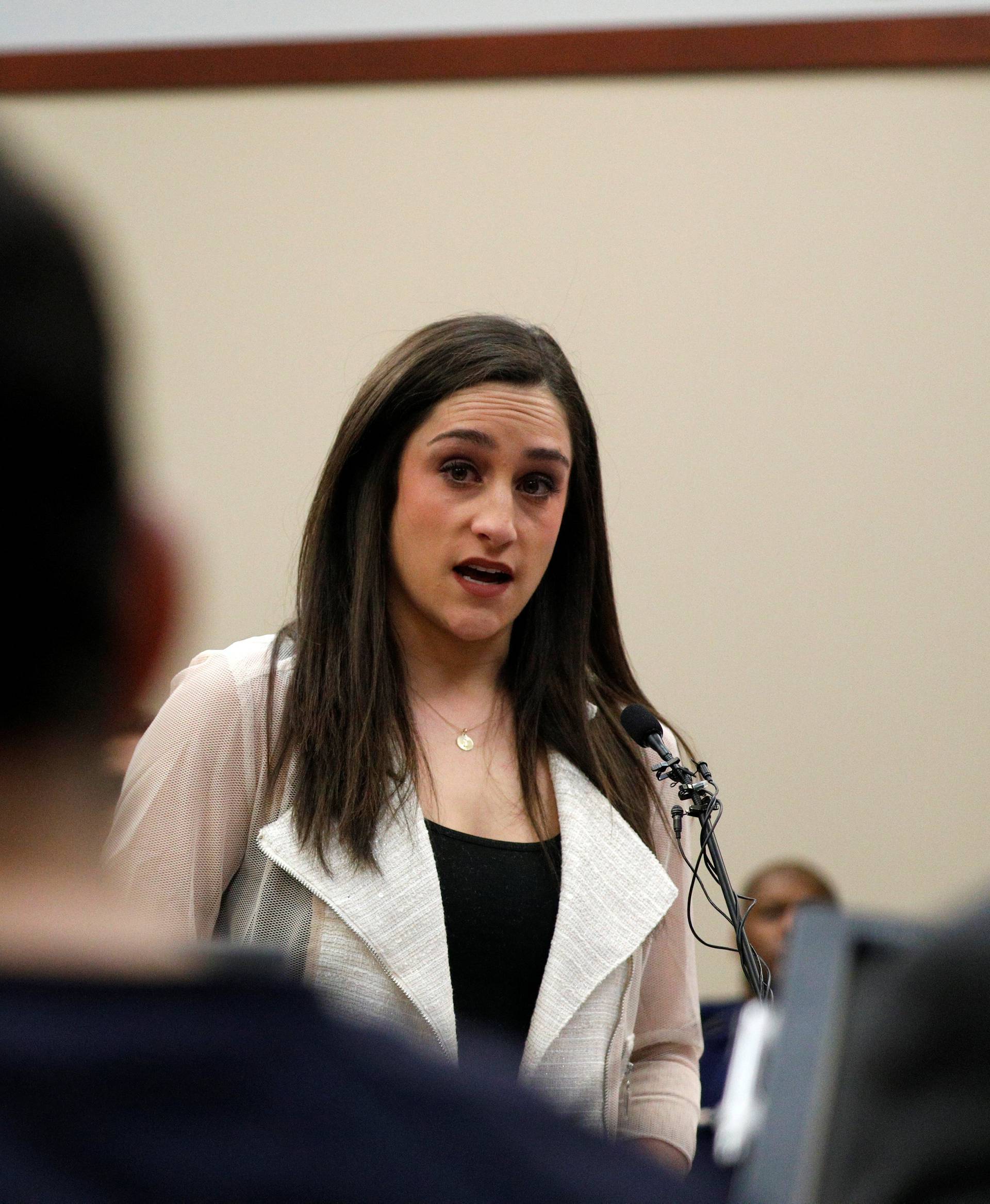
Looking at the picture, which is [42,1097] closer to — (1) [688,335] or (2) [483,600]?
(2) [483,600]

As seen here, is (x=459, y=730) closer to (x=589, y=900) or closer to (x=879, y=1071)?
(x=589, y=900)

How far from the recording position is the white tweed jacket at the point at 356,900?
1627mm

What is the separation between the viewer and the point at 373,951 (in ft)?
5.36

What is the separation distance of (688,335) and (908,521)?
0.82 metres

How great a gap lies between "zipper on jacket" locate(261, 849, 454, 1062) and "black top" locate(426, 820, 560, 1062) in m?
0.05

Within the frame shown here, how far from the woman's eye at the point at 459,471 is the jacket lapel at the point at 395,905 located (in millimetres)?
467

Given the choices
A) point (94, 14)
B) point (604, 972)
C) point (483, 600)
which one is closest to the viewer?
point (604, 972)

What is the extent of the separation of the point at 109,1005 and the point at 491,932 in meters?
1.26

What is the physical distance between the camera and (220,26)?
14.0 ft

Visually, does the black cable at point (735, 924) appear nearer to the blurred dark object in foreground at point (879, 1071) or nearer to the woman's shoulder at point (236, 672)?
the woman's shoulder at point (236, 672)

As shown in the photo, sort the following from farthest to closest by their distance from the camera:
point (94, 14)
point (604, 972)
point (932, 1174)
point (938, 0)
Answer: point (94, 14), point (938, 0), point (604, 972), point (932, 1174)

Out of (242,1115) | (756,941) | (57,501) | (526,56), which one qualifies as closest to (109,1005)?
(242,1115)

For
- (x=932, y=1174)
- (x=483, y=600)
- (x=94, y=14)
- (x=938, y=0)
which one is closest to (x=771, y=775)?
(x=938, y=0)

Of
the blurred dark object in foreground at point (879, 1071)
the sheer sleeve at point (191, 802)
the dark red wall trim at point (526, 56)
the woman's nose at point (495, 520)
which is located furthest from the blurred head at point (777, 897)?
the blurred dark object in foreground at point (879, 1071)
